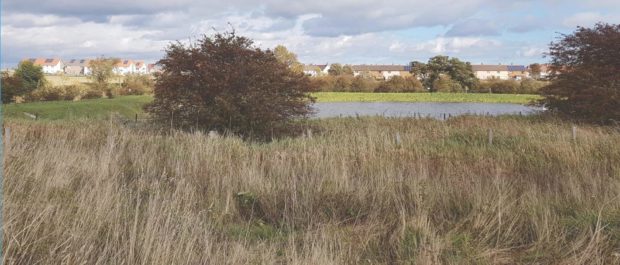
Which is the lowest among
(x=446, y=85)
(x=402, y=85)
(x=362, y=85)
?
(x=446, y=85)

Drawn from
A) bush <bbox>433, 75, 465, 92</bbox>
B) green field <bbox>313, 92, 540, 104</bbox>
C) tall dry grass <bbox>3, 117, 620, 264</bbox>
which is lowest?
green field <bbox>313, 92, 540, 104</bbox>

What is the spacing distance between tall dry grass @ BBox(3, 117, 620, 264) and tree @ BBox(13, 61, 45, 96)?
3333cm

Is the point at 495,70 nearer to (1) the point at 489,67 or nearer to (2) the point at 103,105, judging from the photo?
(1) the point at 489,67

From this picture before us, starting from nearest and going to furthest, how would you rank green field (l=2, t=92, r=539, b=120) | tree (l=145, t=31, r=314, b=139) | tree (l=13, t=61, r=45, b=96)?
tree (l=145, t=31, r=314, b=139), green field (l=2, t=92, r=539, b=120), tree (l=13, t=61, r=45, b=96)

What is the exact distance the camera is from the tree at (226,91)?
545 inches

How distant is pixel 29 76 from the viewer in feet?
135

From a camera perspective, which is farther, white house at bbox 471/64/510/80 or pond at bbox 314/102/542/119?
white house at bbox 471/64/510/80

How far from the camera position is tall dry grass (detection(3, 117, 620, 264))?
411 cm

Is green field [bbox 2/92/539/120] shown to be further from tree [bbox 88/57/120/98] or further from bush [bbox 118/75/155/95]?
tree [bbox 88/57/120/98]

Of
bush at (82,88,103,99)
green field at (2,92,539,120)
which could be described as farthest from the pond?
bush at (82,88,103,99)

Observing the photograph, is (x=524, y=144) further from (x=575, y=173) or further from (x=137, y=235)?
(x=137, y=235)

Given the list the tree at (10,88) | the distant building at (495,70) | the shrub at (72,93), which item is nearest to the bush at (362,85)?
the shrub at (72,93)

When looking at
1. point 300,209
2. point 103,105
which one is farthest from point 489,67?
point 300,209

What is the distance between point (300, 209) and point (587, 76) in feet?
48.4
